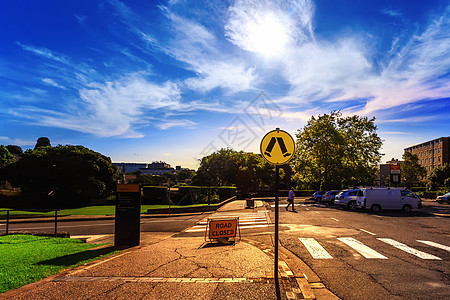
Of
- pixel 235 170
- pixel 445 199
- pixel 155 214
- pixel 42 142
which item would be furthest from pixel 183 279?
pixel 42 142

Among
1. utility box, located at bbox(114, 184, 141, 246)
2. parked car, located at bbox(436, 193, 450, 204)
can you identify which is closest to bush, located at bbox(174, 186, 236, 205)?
utility box, located at bbox(114, 184, 141, 246)

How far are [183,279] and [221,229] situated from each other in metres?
4.34

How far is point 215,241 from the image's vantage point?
9727 mm

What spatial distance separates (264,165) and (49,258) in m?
46.1

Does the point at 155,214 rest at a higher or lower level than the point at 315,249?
lower

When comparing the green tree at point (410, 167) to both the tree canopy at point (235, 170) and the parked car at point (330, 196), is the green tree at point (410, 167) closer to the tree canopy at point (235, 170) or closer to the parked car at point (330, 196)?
the tree canopy at point (235, 170)

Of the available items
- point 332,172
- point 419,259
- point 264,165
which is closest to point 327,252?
point 419,259

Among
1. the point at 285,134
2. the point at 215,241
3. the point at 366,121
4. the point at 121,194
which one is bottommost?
the point at 215,241

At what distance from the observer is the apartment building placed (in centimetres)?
8569

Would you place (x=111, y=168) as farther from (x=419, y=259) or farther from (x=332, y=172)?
(x=419, y=259)

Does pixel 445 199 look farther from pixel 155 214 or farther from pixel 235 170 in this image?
pixel 155 214

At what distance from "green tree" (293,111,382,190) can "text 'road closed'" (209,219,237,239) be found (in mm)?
33053

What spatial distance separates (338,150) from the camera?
39812 mm

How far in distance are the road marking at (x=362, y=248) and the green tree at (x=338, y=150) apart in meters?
31.7
